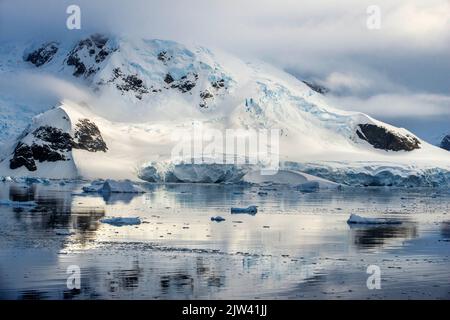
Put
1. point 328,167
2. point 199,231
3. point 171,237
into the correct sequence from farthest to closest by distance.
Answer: point 328,167, point 199,231, point 171,237

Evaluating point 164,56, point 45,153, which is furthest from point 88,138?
point 164,56

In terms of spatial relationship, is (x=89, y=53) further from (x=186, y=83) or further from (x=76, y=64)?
(x=186, y=83)

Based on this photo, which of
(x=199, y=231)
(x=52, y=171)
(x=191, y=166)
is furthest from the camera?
(x=52, y=171)

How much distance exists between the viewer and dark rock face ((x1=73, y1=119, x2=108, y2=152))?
410 feet

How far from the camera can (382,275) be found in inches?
827

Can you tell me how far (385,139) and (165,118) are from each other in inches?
1585

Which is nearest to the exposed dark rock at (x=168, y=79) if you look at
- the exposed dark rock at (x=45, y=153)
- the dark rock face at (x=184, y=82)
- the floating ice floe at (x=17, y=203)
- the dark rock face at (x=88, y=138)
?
the dark rock face at (x=184, y=82)

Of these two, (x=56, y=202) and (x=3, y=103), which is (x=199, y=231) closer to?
(x=56, y=202)

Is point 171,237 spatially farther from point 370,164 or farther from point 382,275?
point 370,164

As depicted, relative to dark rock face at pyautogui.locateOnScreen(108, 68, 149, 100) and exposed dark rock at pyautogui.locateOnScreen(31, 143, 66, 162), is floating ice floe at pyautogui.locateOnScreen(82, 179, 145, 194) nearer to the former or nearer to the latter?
exposed dark rock at pyautogui.locateOnScreen(31, 143, 66, 162)

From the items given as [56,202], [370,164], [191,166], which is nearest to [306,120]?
[370,164]
